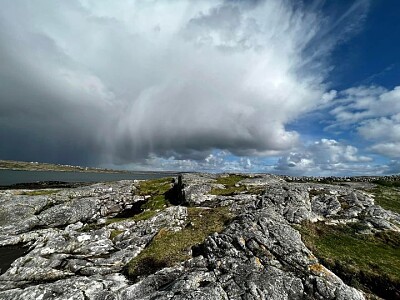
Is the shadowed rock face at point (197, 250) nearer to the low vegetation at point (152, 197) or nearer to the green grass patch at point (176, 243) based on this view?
the green grass patch at point (176, 243)

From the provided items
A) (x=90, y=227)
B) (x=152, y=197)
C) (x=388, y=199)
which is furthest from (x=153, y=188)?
(x=388, y=199)

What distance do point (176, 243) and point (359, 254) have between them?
2147 centimetres

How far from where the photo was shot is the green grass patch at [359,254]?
79.5 ft

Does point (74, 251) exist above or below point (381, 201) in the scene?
below

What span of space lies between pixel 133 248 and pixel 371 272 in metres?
27.8

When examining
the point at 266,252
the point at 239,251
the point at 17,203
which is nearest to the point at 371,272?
the point at 266,252

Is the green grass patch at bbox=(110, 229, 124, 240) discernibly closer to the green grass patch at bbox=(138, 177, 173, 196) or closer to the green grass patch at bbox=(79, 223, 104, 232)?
the green grass patch at bbox=(79, 223, 104, 232)

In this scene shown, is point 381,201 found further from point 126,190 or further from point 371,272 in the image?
point 126,190

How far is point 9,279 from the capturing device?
2927cm

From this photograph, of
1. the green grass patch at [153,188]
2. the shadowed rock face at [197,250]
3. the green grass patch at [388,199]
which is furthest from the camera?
the green grass patch at [153,188]

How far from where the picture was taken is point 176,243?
34594 millimetres

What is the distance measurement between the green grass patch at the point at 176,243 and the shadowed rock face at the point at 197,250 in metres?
0.98

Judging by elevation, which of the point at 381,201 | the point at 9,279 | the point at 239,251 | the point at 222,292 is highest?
the point at 381,201

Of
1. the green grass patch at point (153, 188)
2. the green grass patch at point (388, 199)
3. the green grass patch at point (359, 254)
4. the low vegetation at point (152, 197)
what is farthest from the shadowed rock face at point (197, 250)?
the green grass patch at point (153, 188)
